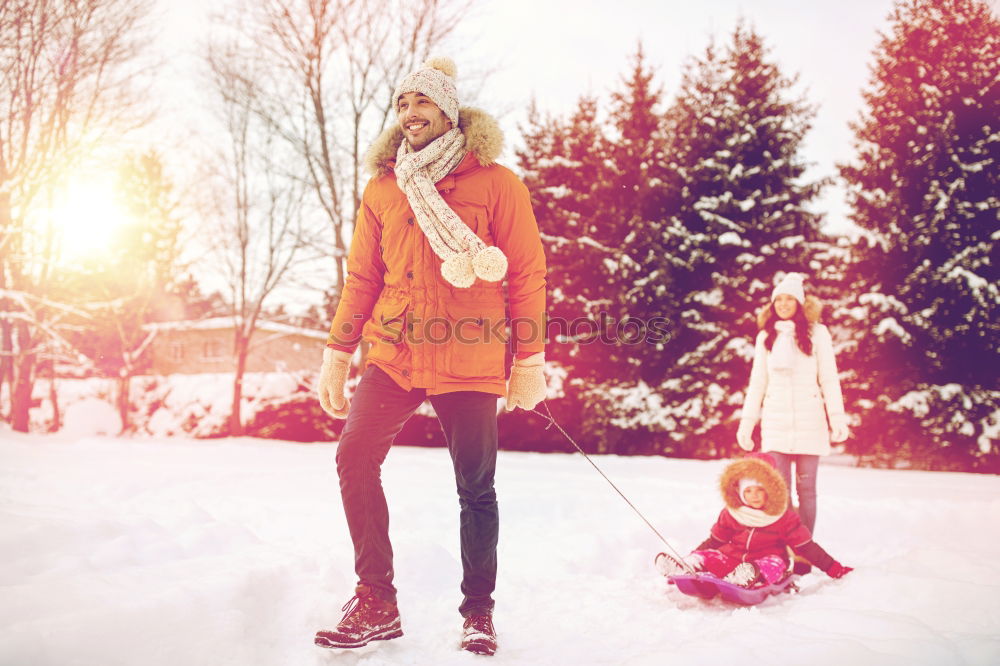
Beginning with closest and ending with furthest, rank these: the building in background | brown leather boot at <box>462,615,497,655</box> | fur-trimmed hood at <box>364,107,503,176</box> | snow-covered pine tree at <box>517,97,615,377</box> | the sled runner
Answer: brown leather boot at <box>462,615,497,655</box>, fur-trimmed hood at <box>364,107,503,176</box>, the sled runner, snow-covered pine tree at <box>517,97,615,377</box>, the building in background

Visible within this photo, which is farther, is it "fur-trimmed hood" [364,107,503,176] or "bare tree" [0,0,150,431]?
"bare tree" [0,0,150,431]

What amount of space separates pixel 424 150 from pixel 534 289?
2.40 ft

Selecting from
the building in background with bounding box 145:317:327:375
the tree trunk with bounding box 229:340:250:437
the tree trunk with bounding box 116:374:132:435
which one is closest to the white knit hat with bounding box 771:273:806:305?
the tree trunk with bounding box 229:340:250:437

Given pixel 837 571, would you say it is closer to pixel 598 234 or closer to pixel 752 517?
pixel 752 517

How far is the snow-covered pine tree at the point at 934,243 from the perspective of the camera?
12688mm

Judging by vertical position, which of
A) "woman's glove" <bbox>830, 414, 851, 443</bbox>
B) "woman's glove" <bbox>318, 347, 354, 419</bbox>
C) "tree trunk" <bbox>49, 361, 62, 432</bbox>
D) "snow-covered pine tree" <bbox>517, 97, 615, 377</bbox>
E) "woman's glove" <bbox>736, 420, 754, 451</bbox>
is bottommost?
"tree trunk" <bbox>49, 361, 62, 432</bbox>

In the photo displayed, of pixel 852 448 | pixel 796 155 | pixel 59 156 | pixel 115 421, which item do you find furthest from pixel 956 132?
pixel 115 421

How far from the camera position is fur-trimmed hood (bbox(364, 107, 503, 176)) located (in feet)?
9.07

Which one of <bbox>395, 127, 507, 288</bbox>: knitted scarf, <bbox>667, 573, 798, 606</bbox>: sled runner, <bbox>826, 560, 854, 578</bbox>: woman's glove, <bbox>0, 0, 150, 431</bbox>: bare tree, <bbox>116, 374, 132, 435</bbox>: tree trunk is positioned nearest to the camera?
<bbox>395, 127, 507, 288</bbox>: knitted scarf

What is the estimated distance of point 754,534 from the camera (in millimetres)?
3764

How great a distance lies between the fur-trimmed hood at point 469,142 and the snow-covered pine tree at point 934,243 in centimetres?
1285

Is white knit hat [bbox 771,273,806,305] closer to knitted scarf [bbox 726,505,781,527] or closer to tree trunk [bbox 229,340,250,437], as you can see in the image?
knitted scarf [bbox 726,505,781,527]

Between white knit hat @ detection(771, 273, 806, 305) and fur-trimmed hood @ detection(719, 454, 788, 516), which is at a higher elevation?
white knit hat @ detection(771, 273, 806, 305)

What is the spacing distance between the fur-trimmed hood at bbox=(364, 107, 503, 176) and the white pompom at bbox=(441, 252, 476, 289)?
1.58ft
